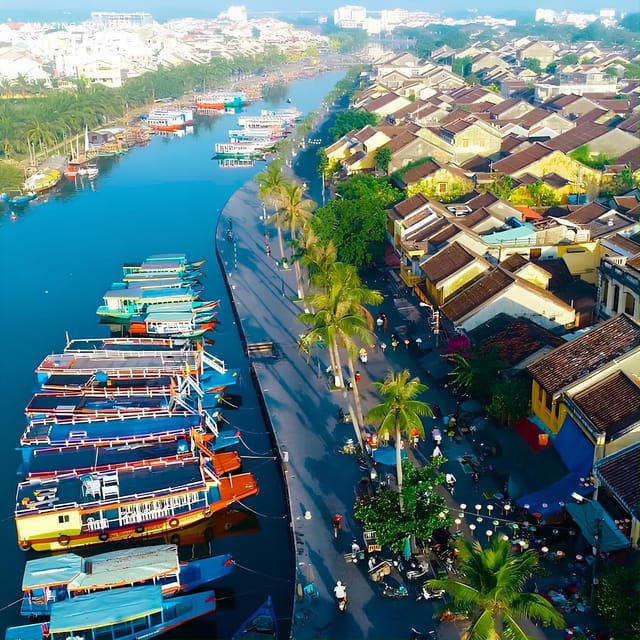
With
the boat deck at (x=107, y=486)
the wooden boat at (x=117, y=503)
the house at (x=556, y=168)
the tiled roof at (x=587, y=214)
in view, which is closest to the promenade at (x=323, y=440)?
the wooden boat at (x=117, y=503)

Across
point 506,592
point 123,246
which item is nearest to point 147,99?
point 123,246

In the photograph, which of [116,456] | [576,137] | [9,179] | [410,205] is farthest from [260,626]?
[9,179]

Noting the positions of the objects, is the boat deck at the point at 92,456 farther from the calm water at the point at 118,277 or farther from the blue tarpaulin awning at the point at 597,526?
the blue tarpaulin awning at the point at 597,526

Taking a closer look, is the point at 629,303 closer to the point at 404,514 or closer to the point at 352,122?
the point at 404,514

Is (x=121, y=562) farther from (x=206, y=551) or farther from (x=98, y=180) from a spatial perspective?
(x=98, y=180)

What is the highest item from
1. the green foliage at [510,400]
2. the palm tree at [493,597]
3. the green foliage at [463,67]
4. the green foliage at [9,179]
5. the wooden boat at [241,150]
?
the palm tree at [493,597]
